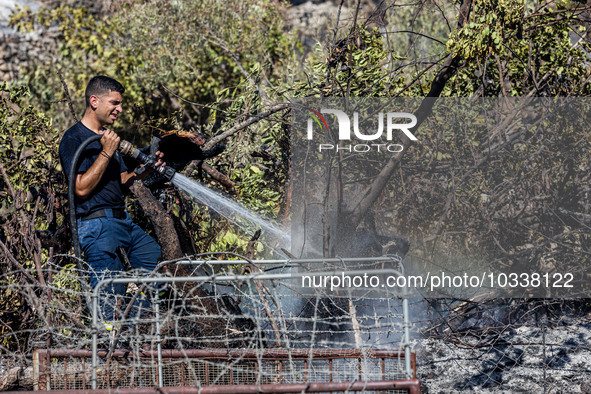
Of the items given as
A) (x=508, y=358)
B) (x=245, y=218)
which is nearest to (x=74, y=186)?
(x=245, y=218)

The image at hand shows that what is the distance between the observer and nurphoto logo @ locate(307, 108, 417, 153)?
20.1 ft

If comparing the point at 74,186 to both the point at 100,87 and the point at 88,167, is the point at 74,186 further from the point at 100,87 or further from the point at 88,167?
the point at 100,87

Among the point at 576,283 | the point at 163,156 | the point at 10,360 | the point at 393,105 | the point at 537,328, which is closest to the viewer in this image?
the point at 10,360

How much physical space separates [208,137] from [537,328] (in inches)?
138

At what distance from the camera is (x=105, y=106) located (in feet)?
16.3

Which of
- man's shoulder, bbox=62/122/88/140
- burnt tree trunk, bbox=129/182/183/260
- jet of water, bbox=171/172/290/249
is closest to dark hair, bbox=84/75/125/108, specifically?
man's shoulder, bbox=62/122/88/140

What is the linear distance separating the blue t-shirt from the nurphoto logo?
6.46 feet

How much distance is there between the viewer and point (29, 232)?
216 inches

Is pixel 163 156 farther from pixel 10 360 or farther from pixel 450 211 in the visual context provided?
pixel 450 211

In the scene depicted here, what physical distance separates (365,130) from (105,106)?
8.30 ft

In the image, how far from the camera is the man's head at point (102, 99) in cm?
495

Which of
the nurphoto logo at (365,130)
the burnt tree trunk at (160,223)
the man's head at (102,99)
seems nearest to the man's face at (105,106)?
the man's head at (102,99)

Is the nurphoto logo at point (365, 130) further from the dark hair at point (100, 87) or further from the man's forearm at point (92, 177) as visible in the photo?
the man's forearm at point (92, 177)

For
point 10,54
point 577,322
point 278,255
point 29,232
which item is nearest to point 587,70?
point 577,322
